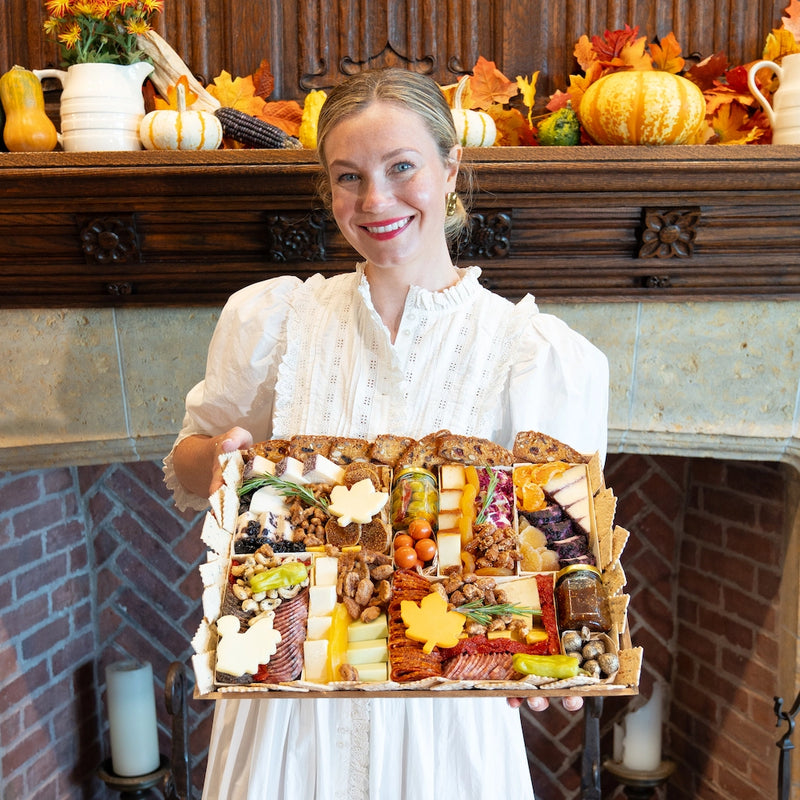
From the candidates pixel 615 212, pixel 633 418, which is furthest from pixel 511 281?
pixel 633 418

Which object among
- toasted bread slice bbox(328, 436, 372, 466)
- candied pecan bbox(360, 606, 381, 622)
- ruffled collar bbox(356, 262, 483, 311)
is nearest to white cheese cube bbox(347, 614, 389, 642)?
candied pecan bbox(360, 606, 381, 622)

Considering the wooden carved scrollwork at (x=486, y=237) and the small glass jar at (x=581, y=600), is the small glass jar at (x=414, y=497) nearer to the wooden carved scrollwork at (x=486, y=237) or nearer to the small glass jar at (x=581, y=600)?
the small glass jar at (x=581, y=600)

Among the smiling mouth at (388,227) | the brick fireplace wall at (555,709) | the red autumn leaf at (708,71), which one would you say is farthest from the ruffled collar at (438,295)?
the brick fireplace wall at (555,709)

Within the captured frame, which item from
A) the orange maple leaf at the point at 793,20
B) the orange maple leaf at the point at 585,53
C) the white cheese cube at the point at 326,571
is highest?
the orange maple leaf at the point at 793,20

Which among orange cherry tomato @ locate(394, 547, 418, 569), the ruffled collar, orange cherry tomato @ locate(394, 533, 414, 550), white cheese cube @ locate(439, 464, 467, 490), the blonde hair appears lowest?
orange cherry tomato @ locate(394, 547, 418, 569)

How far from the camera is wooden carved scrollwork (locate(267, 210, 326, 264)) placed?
67.5 inches

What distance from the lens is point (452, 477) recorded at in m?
1.01

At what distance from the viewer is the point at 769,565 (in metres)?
2.03

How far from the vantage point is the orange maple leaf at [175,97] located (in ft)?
5.65

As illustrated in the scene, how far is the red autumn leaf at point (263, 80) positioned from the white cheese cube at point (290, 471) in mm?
1073

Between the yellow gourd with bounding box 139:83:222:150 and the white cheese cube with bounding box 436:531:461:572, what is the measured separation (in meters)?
1.05

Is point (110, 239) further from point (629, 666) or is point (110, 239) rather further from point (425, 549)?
point (629, 666)

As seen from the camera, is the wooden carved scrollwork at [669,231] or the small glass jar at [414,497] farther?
the wooden carved scrollwork at [669,231]

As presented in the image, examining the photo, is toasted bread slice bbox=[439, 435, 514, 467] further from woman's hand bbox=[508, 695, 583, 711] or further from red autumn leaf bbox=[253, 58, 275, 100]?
red autumn leaf bbox=[253, 58, 275, 100]
